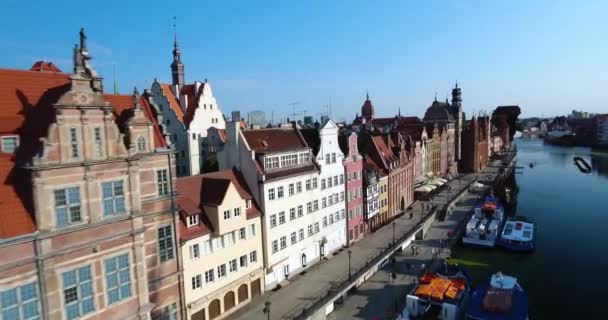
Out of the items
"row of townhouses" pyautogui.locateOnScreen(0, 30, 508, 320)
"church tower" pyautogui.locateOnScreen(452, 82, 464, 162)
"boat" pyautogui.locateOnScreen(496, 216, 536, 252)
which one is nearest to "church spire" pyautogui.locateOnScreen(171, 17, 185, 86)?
"row of townhouses" pyautogui.locateOnScreen(0, 30, 508, 320)

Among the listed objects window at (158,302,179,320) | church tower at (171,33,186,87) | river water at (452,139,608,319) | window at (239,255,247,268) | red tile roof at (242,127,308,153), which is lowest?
river water at (452,139,608,319)

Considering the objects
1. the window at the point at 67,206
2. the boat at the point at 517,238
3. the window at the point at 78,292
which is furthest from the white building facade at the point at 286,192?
the boat at the point at 517,238

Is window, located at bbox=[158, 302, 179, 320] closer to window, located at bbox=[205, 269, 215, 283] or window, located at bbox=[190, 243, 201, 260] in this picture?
window, located at bbox=[190, 243, 201, 260]

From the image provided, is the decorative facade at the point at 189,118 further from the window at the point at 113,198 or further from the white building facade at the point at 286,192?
the window at the point at 113,198

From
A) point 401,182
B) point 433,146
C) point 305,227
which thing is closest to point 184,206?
point 305,227

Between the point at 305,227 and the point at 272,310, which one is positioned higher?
the point at 305,227

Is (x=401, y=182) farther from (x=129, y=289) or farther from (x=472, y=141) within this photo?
(x=472, y=141)
